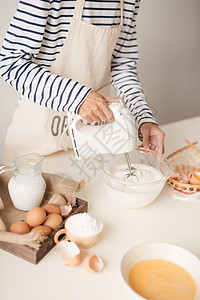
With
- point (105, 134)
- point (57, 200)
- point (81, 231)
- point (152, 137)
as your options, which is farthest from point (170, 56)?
point (81, 231)

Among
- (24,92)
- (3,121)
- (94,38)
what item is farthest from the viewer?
(3,121)

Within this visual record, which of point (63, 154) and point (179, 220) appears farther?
point (63, 154)

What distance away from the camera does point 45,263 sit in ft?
2.61

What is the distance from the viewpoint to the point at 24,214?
3.10ft

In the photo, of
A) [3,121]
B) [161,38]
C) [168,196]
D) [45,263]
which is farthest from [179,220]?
[161,38]

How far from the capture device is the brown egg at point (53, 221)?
0.86m

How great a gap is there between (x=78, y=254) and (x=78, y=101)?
442 mm

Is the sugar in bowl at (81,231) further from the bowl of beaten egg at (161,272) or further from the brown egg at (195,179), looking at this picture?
the brown egg at (195,179)

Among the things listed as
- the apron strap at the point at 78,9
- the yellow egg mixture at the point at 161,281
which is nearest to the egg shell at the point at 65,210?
the yellow egg mixture at the point at 161,281

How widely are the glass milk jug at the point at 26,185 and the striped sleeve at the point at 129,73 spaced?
0.51 m

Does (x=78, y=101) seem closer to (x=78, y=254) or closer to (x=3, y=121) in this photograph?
(x=78, y=254)

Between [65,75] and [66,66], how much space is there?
3cm

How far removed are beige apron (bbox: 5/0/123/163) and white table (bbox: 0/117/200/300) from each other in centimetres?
10

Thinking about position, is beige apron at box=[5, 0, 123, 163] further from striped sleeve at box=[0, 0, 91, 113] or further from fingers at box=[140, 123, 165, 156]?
fingers at box=[140, 123, 165, 156]
